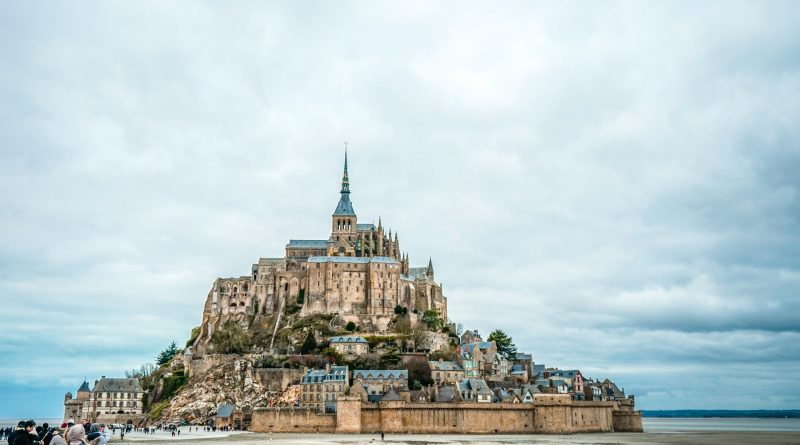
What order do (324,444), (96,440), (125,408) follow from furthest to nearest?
(125,408)
(324,444)
(96,440)

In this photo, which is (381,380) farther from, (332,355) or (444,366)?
(332,355)

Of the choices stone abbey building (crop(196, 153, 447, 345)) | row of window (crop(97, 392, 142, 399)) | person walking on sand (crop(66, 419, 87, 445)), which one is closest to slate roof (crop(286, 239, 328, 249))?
stone abbey building (crop(196, 153, 447, 345))

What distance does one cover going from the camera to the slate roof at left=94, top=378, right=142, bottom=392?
8256cm

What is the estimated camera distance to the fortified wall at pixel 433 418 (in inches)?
2601

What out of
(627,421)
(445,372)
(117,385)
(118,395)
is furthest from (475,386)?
(117,385)

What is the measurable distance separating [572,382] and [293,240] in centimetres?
4422

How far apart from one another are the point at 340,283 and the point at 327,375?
2377cm

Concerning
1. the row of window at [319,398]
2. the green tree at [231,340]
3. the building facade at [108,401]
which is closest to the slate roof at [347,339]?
the green tree at [231,340]

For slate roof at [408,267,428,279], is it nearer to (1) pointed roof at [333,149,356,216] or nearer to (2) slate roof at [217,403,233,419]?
(1) pointed roof at [333,149,356,216]

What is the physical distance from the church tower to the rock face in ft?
78.6

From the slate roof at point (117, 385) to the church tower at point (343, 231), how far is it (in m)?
29.6

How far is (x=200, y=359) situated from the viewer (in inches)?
3317

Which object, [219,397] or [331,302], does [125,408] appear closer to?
[219,397]

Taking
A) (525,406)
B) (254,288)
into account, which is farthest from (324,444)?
(254,288)
